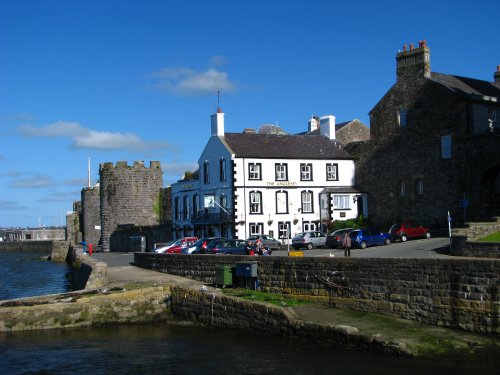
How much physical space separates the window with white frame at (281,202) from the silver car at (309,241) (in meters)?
6.38

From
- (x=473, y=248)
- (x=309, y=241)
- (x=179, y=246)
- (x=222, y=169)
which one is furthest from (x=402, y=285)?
(x=222, y=169)

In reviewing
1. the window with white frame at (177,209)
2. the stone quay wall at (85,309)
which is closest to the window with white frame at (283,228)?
the window with white frame at (177,209)

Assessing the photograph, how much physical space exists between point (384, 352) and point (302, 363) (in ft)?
7.12

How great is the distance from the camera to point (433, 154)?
151 ft

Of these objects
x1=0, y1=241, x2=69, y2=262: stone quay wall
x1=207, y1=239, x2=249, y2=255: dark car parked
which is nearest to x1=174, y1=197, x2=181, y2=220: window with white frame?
x1=207, y1=239, x2=249, y2=255: dark car parked

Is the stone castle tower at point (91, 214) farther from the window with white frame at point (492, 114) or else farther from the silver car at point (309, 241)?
the window with white frame at point (492, 114)

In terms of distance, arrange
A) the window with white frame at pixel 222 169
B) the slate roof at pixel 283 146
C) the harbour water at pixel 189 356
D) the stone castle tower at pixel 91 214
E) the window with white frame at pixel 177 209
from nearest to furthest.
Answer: the harbour water at pixel 189 356 < the window with white frame at pixel 222 169 < the slate roof at pixel 283 146 < the window with white frame at pixel 177 209 < the stone castle tower at pixel 91 214

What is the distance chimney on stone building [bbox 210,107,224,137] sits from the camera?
52.6 metres

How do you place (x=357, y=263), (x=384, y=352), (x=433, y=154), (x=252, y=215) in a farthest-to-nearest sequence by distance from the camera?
(x=252, y=215) → (x=433, y=154) → (x=357, y=263) → (x=384, y=352)

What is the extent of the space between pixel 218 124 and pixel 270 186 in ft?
22.7

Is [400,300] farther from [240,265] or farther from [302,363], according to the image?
[240,265]

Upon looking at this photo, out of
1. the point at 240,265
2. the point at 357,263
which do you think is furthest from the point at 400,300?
the point at 240,265

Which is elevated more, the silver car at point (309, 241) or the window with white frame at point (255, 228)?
the window with white frame at point (255, 228)

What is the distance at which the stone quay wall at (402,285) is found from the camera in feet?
54.7
